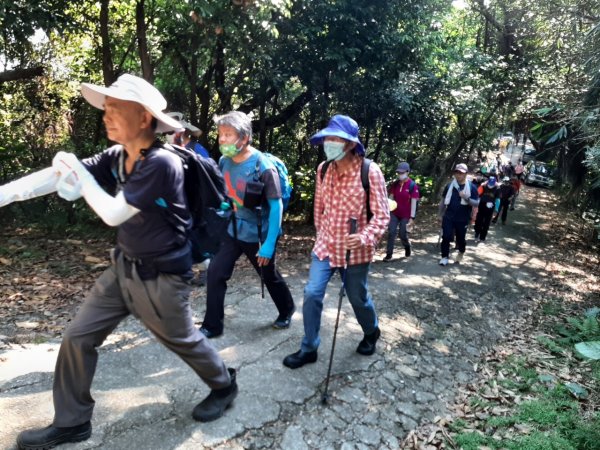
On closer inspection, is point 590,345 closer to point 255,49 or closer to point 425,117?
point 255,49

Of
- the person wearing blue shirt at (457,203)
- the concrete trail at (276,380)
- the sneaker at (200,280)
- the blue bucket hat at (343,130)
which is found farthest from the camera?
the person wearing blue shirt at (457,203)

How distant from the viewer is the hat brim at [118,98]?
7.89ft

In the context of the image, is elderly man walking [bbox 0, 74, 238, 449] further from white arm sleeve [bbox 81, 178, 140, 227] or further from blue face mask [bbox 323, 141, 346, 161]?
blue face mask [bbox 323, 141, 346, 161]

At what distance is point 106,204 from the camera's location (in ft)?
7.57

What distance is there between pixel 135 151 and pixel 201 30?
535 cm

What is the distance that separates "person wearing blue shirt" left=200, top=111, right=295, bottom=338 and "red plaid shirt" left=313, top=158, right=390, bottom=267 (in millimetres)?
434

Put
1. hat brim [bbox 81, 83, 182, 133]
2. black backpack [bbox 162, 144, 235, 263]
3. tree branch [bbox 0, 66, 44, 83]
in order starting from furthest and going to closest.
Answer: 1. tree branch [bbox 0, 66, 44, 83]
2. black backpack [bbox 162, 144, 235, 263]
3. hat brim [bbox 81, 83, 182, 133]

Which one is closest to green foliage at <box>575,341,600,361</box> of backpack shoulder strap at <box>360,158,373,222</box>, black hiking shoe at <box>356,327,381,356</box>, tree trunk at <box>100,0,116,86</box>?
black hiking shoe at <box>356,327,381,356</box>

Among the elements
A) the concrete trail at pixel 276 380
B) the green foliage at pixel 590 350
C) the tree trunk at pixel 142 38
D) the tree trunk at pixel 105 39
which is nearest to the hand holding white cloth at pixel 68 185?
→ the concrete trail at pixel 276 380

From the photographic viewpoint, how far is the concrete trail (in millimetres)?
3059

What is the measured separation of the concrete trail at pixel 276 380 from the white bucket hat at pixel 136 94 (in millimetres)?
1937

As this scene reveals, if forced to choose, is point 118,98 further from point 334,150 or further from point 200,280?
point 200,280

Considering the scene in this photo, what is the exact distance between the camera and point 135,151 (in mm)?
2580

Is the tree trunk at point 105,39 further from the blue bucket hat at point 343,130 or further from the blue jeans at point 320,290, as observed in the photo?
the blue jeans at point 320,290
